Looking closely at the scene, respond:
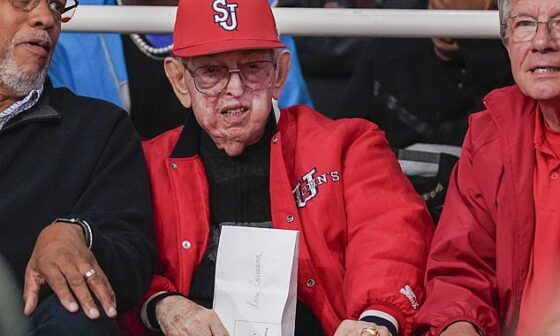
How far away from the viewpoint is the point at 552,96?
2895 mm

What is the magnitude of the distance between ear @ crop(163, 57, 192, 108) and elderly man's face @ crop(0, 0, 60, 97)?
0.32 m

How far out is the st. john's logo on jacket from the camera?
10.3 feet

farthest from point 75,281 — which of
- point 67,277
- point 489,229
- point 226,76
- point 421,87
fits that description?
point 421,87

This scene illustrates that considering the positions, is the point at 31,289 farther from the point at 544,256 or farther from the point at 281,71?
the point at 544,256

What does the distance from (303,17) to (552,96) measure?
850mm

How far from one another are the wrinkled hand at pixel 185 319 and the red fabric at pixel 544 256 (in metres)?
0.68

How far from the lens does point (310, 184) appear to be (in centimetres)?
316

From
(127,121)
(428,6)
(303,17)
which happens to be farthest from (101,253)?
(428,6)

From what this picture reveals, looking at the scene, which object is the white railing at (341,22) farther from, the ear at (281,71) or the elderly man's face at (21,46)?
the elderly man's face at (21,46)

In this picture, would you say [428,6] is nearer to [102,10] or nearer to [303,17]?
[303,17]

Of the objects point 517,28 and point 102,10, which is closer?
point 517,28

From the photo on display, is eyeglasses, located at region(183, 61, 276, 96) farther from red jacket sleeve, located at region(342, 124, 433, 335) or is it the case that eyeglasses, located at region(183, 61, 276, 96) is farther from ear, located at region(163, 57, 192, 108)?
red jacket sleeve, located at region(342, 124, 433, 335)

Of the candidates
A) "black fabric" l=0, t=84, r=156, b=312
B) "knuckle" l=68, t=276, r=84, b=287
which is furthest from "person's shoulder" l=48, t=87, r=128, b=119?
"knuckle" l=68, t=276, r=84, b=287

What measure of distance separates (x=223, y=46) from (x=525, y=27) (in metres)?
0.70
